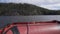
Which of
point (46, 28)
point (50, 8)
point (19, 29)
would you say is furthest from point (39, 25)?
point (50, 8)

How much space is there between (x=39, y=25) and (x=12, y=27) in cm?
34

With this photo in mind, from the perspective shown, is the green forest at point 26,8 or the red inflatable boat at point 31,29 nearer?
the red inflatable boat at point 31,29

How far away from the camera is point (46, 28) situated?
2.39m

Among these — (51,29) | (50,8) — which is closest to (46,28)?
(51,29)

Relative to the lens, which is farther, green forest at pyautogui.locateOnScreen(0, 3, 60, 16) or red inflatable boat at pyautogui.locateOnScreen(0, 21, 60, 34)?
green forest at pyautogui.locateOnScreen(0, 3, 60, 16)

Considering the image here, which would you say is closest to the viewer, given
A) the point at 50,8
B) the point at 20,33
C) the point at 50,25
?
the point at 20,33

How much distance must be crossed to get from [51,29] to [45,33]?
0.09 m

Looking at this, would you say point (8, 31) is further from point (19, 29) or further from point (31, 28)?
point (31, 28)

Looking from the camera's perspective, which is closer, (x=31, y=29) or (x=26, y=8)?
(x=31, y=29)

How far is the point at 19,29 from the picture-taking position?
2311 mm

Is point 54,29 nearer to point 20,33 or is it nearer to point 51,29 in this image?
point 51,29

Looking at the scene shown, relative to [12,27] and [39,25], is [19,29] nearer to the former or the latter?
[12,27]

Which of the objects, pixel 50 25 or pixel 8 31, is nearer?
pixel 8 31

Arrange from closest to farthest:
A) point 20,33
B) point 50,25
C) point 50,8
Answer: point 20,33 → point 50,25 → point 50,8
